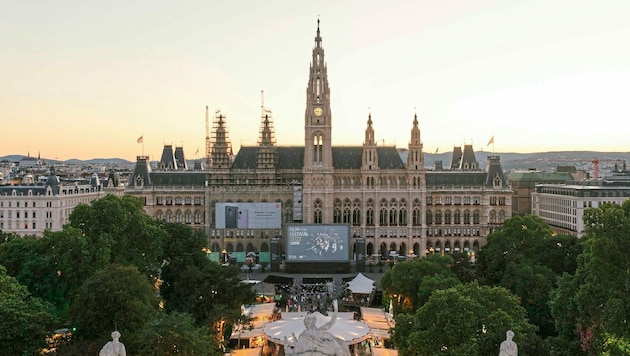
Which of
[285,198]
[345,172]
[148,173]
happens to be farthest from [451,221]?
[148,173]

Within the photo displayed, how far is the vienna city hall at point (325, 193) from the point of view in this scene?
4488 inches

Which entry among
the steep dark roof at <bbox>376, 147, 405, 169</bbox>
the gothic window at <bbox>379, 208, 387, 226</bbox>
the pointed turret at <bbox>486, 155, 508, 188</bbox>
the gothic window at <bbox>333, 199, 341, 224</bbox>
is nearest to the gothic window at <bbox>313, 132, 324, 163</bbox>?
the gothic window at <bbox>333, 199, 341, 224</bbox>

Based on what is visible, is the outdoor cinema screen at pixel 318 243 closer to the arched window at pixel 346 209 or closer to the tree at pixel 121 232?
the arched window at pixel 346 209

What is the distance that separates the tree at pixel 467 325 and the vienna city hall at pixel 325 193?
67273 mm

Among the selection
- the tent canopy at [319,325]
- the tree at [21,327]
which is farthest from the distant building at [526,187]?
the tree at [21,327]

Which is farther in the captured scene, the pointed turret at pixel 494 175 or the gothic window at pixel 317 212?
the pointed turret at pixel 494 175

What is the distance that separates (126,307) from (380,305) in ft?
128

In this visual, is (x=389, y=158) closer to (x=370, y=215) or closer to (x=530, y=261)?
(x=370, y=215)

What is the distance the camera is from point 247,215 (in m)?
112

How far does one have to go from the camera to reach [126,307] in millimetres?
45906

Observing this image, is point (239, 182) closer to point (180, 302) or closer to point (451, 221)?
point (451, 221)

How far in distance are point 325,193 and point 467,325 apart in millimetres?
74884

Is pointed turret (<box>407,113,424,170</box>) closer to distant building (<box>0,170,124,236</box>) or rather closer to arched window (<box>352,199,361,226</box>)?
arched window (<box>352,199,361,226</box>)

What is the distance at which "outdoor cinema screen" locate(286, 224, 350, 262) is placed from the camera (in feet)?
340
